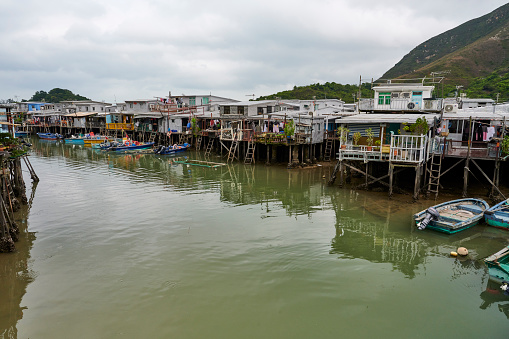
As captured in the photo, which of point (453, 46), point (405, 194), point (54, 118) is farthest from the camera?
point (453, 46)

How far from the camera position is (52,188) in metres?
25.2

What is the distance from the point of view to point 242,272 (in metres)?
12.1

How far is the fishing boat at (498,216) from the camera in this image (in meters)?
16.0

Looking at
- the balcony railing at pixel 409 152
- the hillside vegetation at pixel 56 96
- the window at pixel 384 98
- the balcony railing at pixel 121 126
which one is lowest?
the balcony railing at pixel 409 152

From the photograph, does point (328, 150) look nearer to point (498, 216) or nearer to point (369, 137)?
point (369, 137)

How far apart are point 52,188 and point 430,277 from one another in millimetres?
25355

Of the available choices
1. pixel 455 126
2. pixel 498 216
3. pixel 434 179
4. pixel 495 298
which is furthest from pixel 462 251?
pixel 455 126

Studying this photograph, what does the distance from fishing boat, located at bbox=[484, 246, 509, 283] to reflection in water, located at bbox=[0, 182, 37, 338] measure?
14.3m

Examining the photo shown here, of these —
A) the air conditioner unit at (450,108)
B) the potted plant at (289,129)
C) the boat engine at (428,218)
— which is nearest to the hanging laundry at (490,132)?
the air conditioner unit at (450,108)

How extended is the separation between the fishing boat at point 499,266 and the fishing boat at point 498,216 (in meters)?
5.58

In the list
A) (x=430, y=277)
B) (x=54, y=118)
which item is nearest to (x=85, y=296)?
(x=430, y=277)

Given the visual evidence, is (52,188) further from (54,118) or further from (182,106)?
(54,118)

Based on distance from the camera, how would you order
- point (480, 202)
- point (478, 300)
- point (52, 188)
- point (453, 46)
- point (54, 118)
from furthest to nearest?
point (453, 46)
point (54, 118)
point (52, 188)
point (480, 202)
point (478, 300)

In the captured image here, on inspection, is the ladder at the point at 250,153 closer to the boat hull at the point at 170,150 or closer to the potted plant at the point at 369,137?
the boat hull at the point at 170,150
